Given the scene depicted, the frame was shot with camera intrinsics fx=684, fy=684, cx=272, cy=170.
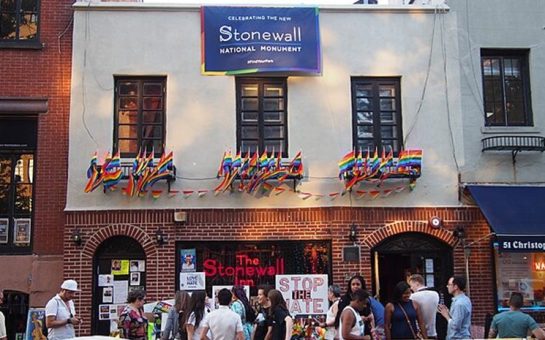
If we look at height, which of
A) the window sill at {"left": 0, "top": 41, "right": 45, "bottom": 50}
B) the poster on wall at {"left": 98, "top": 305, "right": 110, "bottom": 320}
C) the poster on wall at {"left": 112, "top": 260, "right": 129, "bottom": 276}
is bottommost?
the poster on wall at {"left": 98, "top": 305, "right": 110, "bottom": 320}

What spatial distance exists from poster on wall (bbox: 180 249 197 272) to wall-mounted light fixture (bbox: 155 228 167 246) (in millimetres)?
437

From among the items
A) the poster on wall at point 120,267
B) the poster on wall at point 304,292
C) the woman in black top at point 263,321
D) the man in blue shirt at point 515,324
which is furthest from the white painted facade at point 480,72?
the poster on wall at point 120,267

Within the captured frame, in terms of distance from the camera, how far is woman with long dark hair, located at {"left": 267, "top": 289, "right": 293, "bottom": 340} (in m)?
9.26

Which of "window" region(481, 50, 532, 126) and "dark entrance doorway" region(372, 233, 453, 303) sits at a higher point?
"window" region(481, 50, 532, 126)

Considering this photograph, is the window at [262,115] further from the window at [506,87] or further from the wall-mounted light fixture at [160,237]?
the window at [506,87]

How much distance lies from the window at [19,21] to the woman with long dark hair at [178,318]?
7.38 metres

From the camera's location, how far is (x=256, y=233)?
44.3 ft

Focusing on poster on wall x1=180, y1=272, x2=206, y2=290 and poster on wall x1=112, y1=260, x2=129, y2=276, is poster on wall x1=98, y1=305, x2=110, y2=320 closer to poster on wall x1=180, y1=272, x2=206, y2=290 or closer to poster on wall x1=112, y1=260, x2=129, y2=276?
poster on wall x1=112, y1=260, x2=129, y2=276

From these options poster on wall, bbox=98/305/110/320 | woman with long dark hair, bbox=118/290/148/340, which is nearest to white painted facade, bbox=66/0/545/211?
poster on wall, bbox=98/305/110/320

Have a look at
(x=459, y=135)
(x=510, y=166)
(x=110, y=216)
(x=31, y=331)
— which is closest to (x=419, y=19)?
(x=459, y=135)

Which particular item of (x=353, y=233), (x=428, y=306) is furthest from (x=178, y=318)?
(x=353, y=233)

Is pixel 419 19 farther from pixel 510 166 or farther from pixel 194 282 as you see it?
pixel 194 282

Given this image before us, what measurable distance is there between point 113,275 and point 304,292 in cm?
375

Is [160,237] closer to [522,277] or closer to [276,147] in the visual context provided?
[276,147]
